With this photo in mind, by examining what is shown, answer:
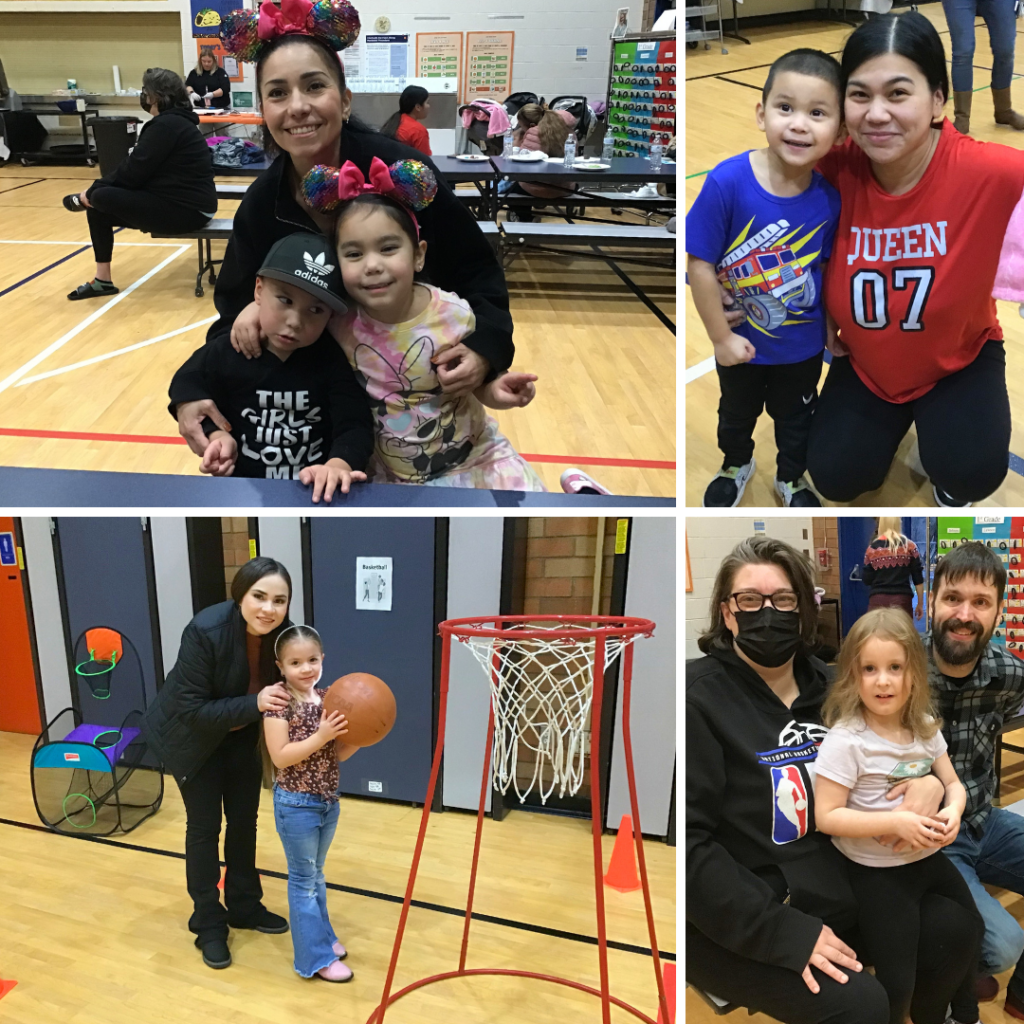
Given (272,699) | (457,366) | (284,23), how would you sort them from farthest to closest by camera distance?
1. (272,699)
2. (457,366)
3. (284,23)

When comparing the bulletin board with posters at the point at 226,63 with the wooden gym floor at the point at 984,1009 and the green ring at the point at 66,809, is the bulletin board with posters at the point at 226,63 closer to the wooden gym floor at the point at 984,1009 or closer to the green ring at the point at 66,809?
the green ring at the point at 66,809

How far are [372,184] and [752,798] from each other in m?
1.48

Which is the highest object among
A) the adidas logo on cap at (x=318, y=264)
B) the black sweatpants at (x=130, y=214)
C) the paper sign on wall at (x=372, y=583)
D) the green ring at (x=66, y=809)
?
the adidas logo on cap at (x=318, y=264)

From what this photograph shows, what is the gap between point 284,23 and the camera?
5.40 ft

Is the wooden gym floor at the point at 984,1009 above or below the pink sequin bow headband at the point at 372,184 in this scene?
below

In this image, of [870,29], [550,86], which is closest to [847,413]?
[870,29]

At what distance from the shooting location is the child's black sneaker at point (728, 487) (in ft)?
7.92

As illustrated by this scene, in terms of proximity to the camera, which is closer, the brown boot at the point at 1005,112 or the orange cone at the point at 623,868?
the orange cone at the point at 623,868

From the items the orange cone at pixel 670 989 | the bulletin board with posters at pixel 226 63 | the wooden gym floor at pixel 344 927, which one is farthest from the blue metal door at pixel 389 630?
the bulletin board with posters at pixel 226 63

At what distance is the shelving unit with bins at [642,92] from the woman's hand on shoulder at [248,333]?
226 inches

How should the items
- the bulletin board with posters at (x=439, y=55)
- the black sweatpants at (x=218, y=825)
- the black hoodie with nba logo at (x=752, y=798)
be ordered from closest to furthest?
1. the black hoodie with nba logo at (x=752, y=798)
2. the black sweatpants at (x=218, y=825)
3. the bulletin board with posters at (x=439, y=55)

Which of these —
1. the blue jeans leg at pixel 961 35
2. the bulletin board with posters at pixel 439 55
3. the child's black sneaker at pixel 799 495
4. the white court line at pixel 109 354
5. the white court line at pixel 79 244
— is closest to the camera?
the child's black sneaker at pixel 799 495

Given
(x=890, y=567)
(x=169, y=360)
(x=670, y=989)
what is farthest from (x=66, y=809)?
(x=890, y=567)

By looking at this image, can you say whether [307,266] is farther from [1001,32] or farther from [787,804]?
[1001,32]
